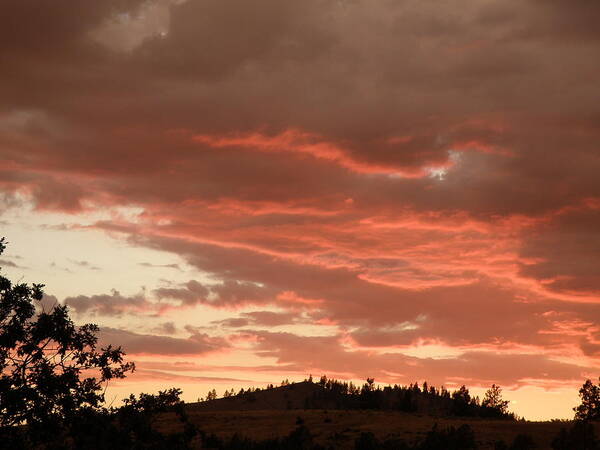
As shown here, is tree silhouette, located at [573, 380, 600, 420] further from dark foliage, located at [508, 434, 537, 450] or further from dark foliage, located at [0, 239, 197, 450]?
dark foliage, located at [0, 239, 197, 450]

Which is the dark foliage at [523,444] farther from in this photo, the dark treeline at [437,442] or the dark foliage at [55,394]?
the dark foliage at [55,394]

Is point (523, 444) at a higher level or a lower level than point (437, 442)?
higher

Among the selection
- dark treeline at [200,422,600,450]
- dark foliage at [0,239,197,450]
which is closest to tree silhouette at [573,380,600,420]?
dark treeline at [200,422,600,450]

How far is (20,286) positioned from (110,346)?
12.5 feet

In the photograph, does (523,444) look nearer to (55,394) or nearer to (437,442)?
(437,442)

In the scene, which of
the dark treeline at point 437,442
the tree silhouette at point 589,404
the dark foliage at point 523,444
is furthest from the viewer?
the tree silhouette at point 589,404

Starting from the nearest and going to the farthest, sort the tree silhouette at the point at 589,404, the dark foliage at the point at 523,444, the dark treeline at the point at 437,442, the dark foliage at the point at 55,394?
the dark foliage at the point at 55,394, the dark treeline at the point at 437,442, the dark foliage at the point at 523,444, the tree silhouette at the point at 589,404

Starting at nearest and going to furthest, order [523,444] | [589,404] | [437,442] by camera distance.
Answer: [523,444]
[437,442]
[589,404]

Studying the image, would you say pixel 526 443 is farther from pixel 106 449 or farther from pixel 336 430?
pixel 106 449

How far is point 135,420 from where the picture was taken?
27.2 meters

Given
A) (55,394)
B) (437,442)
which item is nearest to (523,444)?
(437,442)

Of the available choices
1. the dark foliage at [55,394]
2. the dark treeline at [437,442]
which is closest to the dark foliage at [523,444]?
the dark treeline at [437,442]

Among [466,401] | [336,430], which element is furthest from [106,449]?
[466,401]

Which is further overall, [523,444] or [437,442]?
[437,442]
